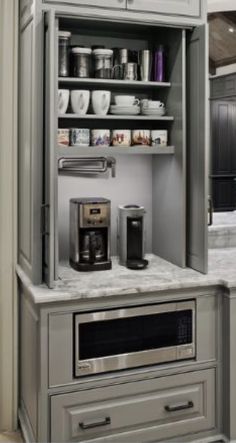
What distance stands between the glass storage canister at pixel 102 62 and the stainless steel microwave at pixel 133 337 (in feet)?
3.81

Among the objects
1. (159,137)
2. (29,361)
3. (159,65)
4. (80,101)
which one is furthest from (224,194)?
(29,361)

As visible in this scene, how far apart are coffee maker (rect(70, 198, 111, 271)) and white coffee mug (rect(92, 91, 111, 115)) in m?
0.45

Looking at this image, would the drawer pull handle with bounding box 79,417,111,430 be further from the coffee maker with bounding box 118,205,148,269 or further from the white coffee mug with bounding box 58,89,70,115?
the white coffee mug with bounding box 58,89,70,115

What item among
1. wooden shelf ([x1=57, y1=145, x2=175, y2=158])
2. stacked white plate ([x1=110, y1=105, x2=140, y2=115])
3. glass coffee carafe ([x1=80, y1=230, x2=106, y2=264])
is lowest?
glass coffee carafe ([x1=80, y1=230, x2=106, y2=264])

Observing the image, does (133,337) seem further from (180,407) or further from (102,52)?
(102,52)

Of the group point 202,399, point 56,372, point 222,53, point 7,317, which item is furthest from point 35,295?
point 222,53

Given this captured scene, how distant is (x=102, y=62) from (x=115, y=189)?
0.70 m

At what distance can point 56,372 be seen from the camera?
7.30ft

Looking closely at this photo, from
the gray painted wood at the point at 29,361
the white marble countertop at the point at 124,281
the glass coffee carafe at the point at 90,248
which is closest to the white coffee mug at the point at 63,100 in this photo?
the glass coffee carafe at the point at 90,248

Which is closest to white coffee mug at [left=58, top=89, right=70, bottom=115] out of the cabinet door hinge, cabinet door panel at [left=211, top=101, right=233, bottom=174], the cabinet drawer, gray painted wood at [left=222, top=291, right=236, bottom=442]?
the cabinet door hinge

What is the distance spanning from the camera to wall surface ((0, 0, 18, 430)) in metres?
2.53

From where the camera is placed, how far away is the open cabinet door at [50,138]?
2.20 meters

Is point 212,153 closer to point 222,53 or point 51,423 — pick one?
point 222,53

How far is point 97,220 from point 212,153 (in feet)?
3.37
